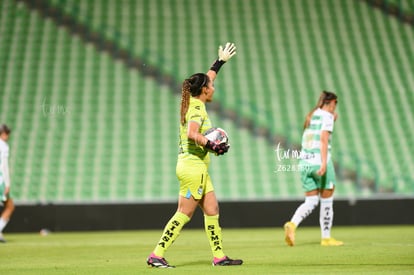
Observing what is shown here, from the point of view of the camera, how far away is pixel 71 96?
69.7 ft

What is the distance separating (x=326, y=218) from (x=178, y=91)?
1093cm

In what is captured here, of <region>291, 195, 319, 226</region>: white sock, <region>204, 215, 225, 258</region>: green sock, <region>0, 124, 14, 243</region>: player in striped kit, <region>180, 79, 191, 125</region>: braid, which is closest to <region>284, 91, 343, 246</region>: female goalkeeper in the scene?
<region>291, 195, 319, 226</region>: white sock

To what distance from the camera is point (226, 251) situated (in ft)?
34.8

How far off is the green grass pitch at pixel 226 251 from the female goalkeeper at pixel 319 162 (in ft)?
1.31

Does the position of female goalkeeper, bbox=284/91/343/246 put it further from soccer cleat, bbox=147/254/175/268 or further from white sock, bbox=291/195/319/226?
soccer cleat, bbox=147/254/175/268

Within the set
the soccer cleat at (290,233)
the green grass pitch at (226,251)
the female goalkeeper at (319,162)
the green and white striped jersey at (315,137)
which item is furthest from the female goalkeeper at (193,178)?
the green and white striped jersey at (315,137)

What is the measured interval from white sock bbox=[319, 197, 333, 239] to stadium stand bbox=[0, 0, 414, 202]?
269 inches

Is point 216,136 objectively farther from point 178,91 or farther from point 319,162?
point 178,91

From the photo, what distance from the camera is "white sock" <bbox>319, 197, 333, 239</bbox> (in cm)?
1124

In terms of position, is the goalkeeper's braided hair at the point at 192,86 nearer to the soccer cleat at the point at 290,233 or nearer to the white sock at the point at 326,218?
the soccer cleat at the point at 290,233

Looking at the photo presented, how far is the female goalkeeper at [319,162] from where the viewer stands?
11211 mm

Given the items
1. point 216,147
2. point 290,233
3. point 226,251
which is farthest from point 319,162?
point 216,147

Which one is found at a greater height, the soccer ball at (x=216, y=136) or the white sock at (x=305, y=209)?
the soccer ball at (x=216, y=136)

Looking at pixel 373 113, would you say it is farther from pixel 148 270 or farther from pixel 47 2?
pixel 148 270
